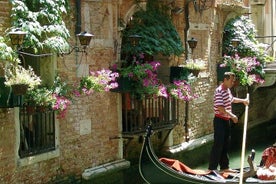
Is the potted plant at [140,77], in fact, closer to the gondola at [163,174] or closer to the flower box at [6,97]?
the gondola at [163,174]

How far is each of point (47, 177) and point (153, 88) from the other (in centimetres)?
189

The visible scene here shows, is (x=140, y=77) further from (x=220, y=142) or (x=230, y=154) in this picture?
(x=230, y=154)

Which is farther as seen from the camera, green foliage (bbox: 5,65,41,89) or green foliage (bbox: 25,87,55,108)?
green foliage (bbox: 25,87,55,108)

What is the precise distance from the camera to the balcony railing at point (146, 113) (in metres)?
7.29

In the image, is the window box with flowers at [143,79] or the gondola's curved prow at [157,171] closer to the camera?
the gondola's curved prow at [157,171]

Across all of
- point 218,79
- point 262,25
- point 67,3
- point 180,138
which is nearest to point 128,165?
point 180,138

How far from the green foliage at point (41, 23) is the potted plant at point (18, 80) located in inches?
12.4

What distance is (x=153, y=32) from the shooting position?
7.57 metres

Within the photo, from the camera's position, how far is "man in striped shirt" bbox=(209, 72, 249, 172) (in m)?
6.53

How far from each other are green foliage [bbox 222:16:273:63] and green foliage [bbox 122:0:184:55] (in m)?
2.66

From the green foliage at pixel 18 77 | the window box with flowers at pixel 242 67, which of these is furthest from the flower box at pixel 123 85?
the window box with flowers at pixel 242 67

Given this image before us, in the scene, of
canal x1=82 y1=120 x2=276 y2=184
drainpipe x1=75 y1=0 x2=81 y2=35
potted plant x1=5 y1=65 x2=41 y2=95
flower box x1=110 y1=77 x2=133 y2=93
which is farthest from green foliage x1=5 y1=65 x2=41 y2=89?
canal x1=82 y1=120 x2=276 y2=184

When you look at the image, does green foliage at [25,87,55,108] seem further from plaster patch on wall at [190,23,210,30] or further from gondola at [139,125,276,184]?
plaster patch on wall at [190,23,210,30]

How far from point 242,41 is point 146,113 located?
3.88 meters
